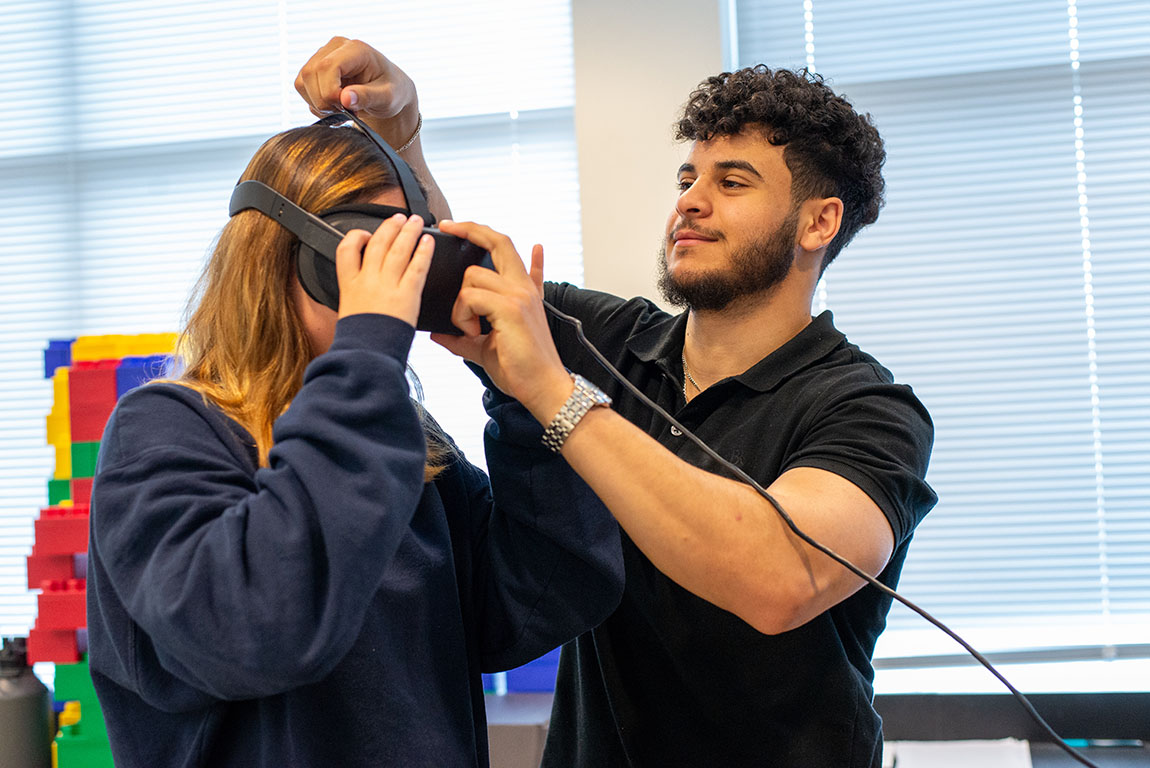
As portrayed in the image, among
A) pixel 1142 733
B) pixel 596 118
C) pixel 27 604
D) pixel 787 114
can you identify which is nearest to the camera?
pixel 787 114

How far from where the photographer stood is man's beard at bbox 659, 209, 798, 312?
145 centimetres

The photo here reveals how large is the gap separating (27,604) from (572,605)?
233 centimetres

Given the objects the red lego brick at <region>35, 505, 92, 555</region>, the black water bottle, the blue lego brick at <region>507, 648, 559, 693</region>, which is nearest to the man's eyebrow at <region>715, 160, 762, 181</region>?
the blue lego brick at <region>507, 648, 559, 693</region>

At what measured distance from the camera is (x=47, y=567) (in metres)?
1.92

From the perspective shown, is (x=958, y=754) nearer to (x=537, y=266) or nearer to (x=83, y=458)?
(x=537, y=266)

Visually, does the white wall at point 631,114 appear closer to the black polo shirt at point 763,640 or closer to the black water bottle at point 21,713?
the black polo shirt at point 763,640

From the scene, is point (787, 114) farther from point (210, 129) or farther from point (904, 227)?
point (210, 129)

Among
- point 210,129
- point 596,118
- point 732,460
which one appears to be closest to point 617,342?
point 732,460

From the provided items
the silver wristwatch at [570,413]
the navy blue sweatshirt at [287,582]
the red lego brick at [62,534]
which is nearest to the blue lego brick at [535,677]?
the red lego brick at [62,534]

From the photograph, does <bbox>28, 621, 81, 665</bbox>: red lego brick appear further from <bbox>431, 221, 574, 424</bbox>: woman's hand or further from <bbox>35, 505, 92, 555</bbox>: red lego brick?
<bbox>431, 221, 574, 424</bbox>: woman's hand

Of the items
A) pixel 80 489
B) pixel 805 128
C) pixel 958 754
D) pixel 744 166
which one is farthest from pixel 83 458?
pixel 958 754

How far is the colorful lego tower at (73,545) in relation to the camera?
1905mm

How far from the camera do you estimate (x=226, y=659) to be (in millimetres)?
709

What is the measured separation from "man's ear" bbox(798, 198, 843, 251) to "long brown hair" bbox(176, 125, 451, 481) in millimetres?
792
